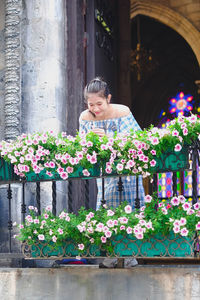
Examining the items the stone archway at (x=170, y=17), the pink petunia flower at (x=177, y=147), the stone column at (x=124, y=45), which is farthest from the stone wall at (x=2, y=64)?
the stone archway at (x=170, y=17)

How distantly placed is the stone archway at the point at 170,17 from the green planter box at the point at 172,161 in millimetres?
9152

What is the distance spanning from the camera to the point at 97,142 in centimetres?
511

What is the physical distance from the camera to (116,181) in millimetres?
5500

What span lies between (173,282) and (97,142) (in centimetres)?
116

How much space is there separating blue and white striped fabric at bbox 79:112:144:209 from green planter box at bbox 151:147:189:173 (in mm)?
444

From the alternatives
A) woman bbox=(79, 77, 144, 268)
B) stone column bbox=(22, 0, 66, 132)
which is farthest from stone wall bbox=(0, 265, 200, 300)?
stone column bbox=(22, 0, 66, 132)

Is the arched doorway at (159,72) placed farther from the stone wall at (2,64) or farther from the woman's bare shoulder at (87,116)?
the woman's bare shoulder at (87,116)

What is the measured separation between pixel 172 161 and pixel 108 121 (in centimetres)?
83

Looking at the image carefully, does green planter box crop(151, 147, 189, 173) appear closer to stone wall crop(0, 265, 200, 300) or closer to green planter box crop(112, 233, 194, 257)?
green planter box crop(112, 233, 194, 257)

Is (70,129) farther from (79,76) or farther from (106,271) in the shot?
(106,271)

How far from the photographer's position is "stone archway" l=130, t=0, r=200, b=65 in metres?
13.9

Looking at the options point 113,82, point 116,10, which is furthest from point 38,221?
point 116,10

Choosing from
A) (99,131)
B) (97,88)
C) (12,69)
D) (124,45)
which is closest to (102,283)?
(99,131)

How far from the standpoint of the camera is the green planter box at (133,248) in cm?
482
